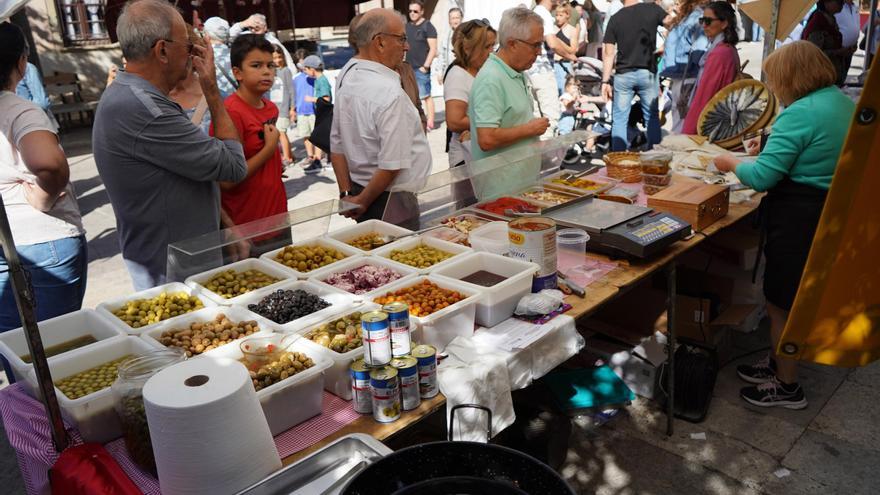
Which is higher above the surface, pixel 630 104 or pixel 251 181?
pixel 251 181

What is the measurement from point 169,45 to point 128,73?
0.65 feet

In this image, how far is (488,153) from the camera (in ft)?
13.6

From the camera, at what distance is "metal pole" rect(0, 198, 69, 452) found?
5.27ft

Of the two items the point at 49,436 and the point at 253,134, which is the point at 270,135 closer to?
the point at 253,134

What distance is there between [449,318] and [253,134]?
1.74 metres

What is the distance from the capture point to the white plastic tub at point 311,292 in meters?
2.25

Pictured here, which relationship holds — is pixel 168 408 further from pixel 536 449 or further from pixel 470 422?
pixel 536 449

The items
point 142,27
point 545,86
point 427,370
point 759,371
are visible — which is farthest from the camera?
point 545,86

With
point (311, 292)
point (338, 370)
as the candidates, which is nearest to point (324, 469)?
point (338, 370)

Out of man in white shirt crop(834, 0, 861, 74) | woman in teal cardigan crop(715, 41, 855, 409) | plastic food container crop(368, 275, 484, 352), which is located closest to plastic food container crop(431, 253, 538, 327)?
plastic food container crop(368, 275, 484, 352)

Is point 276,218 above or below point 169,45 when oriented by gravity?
below

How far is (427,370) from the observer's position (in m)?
2.08

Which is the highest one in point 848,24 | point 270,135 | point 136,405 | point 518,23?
point 518,23

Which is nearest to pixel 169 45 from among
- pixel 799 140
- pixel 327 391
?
pixel 327 391
